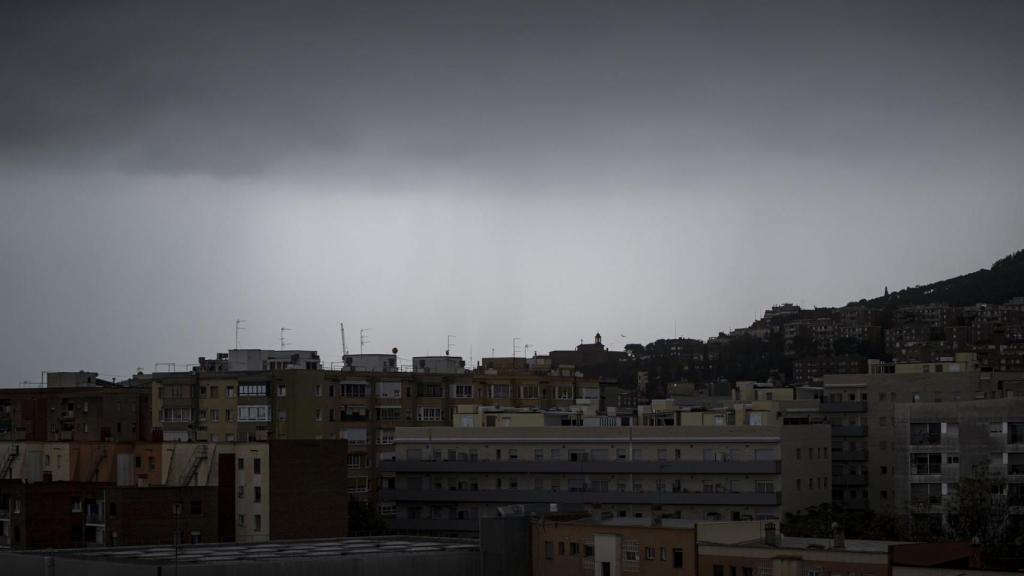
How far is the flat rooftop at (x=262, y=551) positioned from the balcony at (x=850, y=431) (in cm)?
5283

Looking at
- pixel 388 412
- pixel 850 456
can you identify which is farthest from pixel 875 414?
pixel 388 412

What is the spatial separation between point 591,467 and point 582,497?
2.03 m

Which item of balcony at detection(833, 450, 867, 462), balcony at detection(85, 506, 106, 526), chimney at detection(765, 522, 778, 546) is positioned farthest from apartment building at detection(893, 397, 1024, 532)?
balcony at detection(85, 506, 106, 526)

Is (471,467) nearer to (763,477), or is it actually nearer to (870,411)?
(763,477)

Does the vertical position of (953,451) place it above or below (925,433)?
below

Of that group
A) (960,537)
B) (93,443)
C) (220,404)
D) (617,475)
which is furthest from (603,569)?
(220,404)

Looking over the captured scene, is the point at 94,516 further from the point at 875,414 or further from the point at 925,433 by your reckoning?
the point at 875,414

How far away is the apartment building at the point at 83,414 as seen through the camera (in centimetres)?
13350

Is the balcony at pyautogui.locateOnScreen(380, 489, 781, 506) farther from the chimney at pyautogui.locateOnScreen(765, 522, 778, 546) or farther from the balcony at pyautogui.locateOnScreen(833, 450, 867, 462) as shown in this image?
the chimney at pyautogui.locateOnScreen(765, 522, 778, 546)

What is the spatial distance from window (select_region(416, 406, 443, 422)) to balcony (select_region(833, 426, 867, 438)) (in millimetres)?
30704

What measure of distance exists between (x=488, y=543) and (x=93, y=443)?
37.4m

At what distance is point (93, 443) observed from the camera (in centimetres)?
10244

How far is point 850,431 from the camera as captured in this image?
12975 centimetres

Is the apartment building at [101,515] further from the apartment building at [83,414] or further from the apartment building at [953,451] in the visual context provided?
the apartment building at [953,451]
